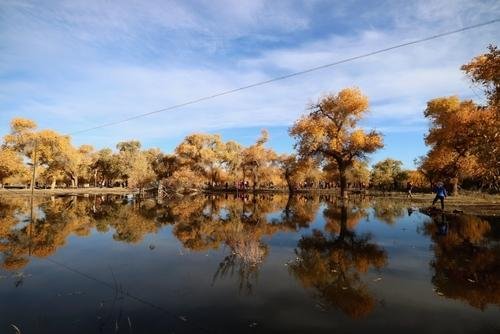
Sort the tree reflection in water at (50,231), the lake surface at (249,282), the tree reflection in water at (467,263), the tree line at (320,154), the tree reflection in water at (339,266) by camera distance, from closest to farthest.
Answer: the lake surface at (249,282), the tree reflection in water at (339,266), the tree reflection in water at (467,263), the tree reflection in water at (50,231), the tree line at (320,154)

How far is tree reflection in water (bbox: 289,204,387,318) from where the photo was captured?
25.3 ft

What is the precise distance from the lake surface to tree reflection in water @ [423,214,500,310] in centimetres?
3

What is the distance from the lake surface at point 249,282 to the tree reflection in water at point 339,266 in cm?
3

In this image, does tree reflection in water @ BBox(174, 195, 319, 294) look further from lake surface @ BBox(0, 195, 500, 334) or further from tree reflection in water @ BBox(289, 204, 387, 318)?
tree reflection in water @ BBox(289, 204, 387, 318)

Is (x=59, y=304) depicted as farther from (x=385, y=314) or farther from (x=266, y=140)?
(x=266, y=140)

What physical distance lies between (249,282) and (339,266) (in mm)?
2807

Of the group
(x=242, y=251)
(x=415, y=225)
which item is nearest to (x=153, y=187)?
(x=415, y=225)

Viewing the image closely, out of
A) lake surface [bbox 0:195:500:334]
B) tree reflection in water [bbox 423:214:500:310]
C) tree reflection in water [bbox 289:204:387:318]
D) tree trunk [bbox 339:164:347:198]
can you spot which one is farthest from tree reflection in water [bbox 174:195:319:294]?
tree trunk [bbox 339:164:347:198]

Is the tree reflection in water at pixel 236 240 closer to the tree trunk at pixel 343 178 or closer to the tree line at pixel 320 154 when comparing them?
the tree line at pixel 320 154

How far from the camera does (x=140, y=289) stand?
8.48 m

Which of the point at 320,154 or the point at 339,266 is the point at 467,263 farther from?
the point at 320,154

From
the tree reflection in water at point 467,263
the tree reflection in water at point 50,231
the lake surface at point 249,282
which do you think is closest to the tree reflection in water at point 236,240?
the lake surface at point 249,282

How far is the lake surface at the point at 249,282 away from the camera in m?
6.55

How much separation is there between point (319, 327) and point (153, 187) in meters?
66.8
